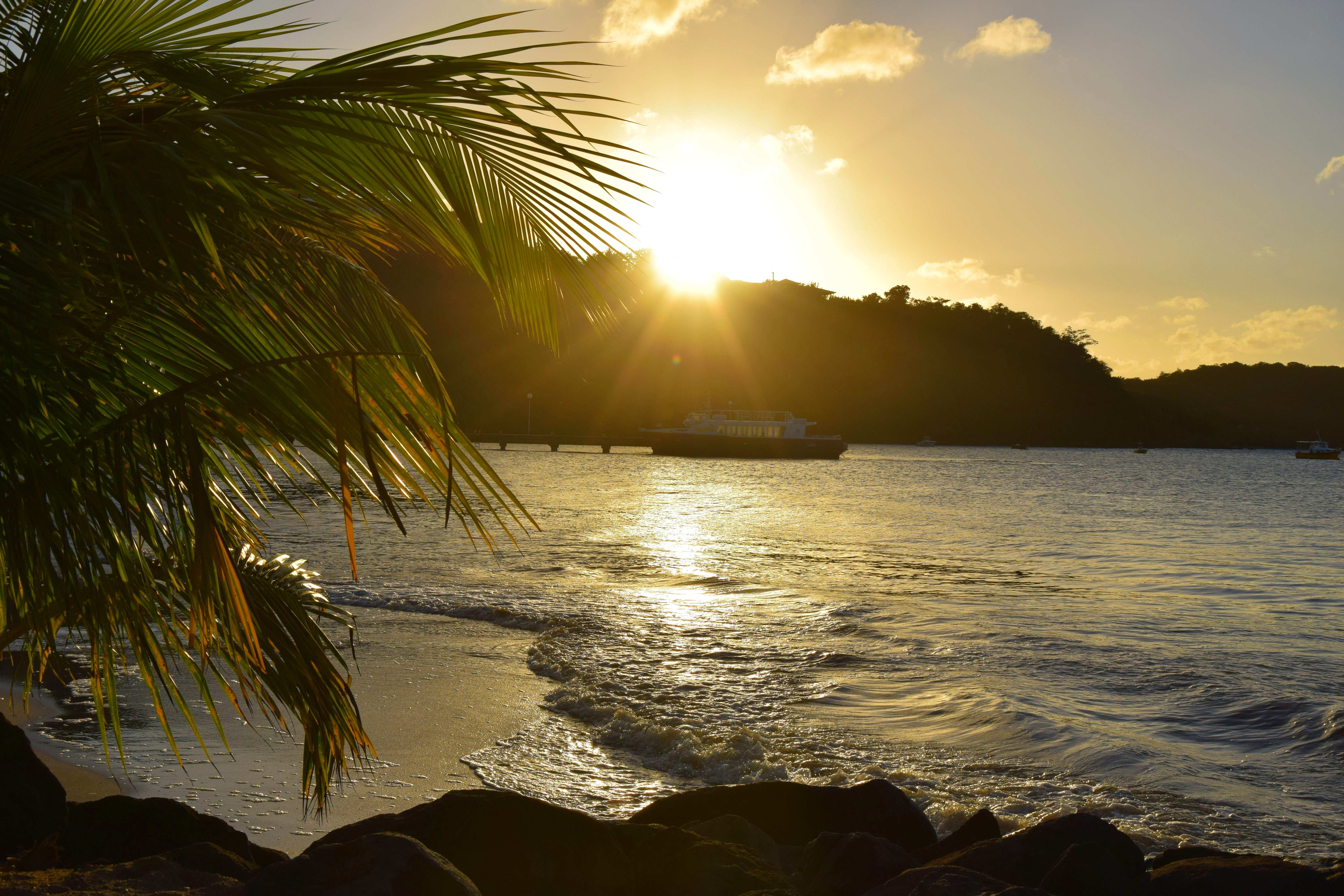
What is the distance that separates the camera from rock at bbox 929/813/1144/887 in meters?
3.46

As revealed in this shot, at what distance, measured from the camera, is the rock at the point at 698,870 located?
10.1ft

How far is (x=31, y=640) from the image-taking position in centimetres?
221

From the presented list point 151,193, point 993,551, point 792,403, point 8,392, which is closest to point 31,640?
point 8,392

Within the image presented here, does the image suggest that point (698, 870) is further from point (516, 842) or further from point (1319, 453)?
point (1319, 453)

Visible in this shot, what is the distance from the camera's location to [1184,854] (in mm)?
3736

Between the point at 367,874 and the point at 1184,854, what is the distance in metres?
3.34

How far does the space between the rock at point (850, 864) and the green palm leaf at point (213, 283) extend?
217 cm

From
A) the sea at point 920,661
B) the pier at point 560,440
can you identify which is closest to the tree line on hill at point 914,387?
the pier at point 560,440

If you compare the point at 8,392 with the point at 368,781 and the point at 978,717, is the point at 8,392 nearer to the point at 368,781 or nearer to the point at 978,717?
the point at 368,781

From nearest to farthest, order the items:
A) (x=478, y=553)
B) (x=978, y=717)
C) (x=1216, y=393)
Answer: (x=978, y=717)
(x=478, y=553)
(x=1216, y=393)

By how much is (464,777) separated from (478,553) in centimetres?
1131

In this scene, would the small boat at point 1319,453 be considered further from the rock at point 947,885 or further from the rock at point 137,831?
the rock at point 137,831

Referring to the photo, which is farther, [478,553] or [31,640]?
[478,553]

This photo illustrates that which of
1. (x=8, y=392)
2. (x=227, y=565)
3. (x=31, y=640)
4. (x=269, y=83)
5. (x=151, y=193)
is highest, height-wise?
(x=269, y=83)
